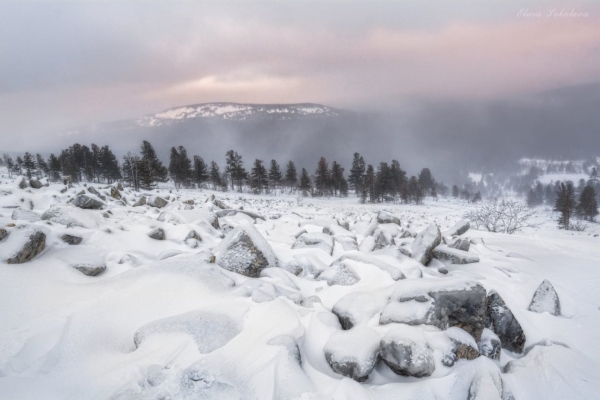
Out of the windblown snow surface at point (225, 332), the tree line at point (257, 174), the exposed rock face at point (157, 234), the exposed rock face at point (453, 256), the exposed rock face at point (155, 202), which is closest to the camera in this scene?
the windblown snow surface at point (225, 332)

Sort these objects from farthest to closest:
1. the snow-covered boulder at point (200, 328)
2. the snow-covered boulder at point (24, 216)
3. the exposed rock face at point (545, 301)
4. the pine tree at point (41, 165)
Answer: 1. the pine tree at point (41, 165)
2. the snow-covered boulder at point (24, 216)
3. the exposed rock face at point (545, 301)
4. the snow-covered boulder at point (200, 328)

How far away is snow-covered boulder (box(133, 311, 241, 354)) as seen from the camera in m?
3.33

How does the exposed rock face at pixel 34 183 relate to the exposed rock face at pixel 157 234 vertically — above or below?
above

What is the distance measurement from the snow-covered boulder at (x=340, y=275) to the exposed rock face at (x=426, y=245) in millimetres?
2399

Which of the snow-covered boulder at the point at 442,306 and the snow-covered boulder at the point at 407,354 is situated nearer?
the snow-covered boulder at the point at 407,354

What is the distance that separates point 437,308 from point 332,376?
180 cm

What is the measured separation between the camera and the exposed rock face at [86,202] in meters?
8.66

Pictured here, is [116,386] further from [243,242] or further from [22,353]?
[243,242]

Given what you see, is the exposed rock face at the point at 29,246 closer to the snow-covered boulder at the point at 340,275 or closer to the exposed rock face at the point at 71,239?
the exposed rock face at the point at 71,239

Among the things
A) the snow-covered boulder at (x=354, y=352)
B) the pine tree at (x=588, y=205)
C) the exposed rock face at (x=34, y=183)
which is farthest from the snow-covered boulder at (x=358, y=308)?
the pine tree at (x=588, y=205)

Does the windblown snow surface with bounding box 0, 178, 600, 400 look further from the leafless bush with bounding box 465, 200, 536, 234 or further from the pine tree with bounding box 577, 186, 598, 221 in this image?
the pine tree with bounding box 577, 186, 598, 221

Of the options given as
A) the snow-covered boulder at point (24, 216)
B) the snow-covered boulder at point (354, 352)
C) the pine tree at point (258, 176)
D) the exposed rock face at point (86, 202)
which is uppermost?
the pine tree at point (258, 176)

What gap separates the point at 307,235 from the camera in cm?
779

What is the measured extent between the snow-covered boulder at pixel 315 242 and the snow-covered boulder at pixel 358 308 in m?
2.81
